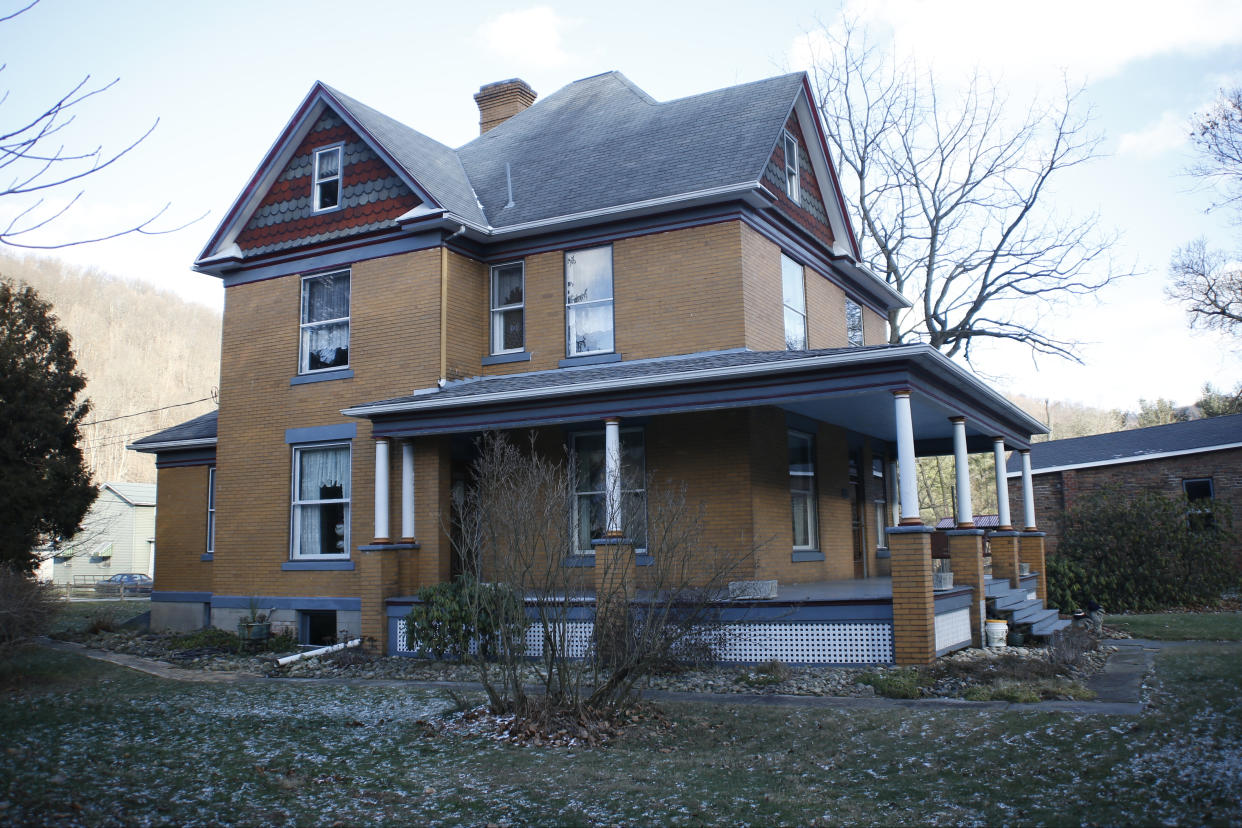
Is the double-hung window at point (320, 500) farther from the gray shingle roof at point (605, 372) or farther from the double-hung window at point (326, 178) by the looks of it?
the double-hung window at point (326, 178)

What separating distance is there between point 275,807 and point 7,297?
614 inches

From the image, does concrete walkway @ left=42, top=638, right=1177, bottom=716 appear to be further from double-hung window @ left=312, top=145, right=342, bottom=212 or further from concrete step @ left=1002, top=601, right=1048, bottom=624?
double-hung window @ left=312, top=145, right=342, bottom=212

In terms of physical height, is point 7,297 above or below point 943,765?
above

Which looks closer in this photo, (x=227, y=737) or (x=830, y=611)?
(x=227, y=737)

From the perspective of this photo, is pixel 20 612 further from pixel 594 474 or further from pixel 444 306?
pixel 594 474

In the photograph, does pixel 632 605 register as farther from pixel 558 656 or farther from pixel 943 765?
pixel 943 765

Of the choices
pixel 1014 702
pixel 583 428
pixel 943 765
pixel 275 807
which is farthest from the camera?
pixel 583 428

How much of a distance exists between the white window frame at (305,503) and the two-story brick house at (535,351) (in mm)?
41

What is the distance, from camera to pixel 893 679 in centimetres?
1040

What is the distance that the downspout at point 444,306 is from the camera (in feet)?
51.8

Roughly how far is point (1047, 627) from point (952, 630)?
3.13m

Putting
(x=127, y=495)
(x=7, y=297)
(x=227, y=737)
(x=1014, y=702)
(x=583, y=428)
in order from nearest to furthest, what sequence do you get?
(x=227, y=737) < (x=1014, y=702) < (x=583, y=428) < (x=7, y=297) < (x=127, y=495)

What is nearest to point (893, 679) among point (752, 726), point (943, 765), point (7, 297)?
point (752, 726)

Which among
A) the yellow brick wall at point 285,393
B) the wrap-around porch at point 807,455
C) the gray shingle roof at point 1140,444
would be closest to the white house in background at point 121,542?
the yellow brick wall at point 285,393
